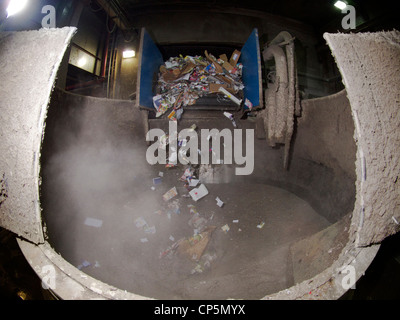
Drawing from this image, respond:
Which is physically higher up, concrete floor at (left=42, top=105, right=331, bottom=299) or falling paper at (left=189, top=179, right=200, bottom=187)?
falling paper at (left=189, top=179, right=200, bottom=187)

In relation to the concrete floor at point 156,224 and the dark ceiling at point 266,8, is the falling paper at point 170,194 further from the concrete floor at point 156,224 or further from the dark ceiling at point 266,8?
the dark ceiling at point 266,8

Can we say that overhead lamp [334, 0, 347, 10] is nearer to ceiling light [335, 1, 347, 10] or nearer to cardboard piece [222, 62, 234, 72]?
ceiling light [335, 1, 347, 10]

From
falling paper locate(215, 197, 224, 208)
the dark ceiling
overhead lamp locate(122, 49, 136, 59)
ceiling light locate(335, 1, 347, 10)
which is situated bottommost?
falling paper locate(215, 197, 224, 208)

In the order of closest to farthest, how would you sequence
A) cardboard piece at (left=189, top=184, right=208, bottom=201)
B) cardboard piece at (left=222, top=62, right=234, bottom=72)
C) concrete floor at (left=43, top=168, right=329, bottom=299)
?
concrete floor at (left=43, top=168, right=329, bottom=299) < cardboard piece at (left=189, top=184, right=208, bottom=201) < cardboard piece at (left=222, top=62, right=234, bottom=72)

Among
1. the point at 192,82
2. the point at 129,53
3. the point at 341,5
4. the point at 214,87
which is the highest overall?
the point at 341,5

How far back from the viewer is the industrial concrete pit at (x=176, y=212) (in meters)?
2.02

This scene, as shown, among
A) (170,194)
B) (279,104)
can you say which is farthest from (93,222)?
(279,104)

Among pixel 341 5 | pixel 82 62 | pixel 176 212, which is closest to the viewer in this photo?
pixel 176 212

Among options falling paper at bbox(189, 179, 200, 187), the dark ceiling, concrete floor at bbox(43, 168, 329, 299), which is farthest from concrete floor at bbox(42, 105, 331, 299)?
the dark ceiling

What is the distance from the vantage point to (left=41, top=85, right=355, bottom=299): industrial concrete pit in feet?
6.63

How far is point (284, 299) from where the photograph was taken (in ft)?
3.44

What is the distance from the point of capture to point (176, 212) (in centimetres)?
295

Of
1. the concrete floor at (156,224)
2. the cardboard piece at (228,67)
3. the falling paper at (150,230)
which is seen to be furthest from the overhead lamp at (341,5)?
the falling paper at (150,230)

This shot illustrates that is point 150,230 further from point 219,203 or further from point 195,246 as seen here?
point 219,203
